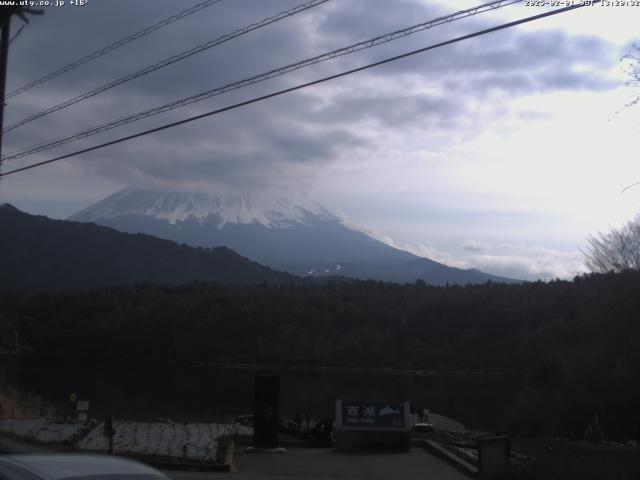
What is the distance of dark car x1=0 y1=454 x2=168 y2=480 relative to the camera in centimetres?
473

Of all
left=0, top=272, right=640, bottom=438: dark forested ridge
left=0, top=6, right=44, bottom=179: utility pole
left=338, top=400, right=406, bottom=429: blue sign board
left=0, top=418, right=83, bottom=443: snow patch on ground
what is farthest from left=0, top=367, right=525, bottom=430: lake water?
left=0, top=6, right=44, bottom=179: utility pole

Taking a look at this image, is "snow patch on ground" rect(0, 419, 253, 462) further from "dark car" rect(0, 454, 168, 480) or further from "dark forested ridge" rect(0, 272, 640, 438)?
"dark forested ridge" rect(0, 272, 640, 438)

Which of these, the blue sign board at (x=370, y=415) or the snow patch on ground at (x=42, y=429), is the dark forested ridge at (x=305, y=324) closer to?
the blue sign board at (x=370, y=415)

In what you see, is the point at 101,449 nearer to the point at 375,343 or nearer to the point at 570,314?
the point at 570,314

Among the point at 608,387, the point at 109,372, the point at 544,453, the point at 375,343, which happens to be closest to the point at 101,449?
the point at 544,453

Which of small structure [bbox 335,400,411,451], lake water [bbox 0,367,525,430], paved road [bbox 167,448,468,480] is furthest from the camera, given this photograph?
lake water [bbox 0,367,525,430]

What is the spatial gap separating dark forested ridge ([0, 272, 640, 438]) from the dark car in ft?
279

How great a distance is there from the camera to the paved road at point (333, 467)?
16.2 m

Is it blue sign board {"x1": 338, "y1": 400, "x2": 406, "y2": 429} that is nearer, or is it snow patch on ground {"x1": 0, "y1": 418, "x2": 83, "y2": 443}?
blue sign board {"x1": 338, "y1": 400, "x2": 406, "y2": 429}

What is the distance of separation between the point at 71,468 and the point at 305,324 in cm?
12967

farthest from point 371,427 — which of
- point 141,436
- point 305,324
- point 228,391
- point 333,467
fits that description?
point 305,324

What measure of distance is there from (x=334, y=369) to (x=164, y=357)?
27.6 meters

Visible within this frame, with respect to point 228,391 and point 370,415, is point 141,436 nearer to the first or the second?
point 370,415

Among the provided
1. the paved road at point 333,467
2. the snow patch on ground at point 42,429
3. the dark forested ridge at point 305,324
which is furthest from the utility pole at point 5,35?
the dark forested ridge at point 305,324
